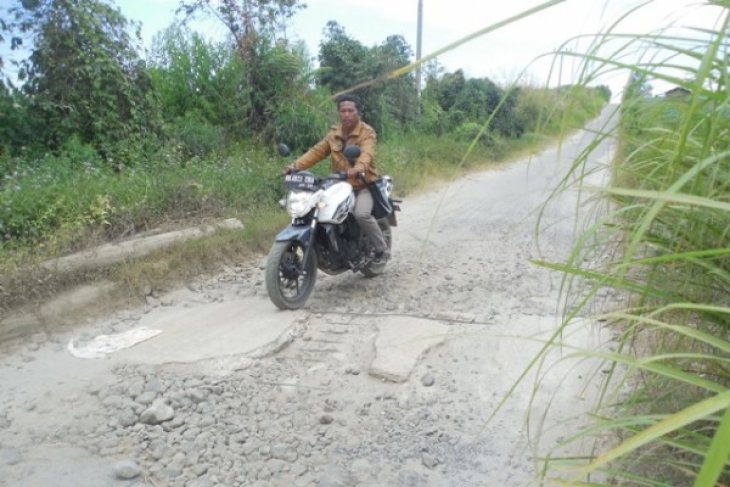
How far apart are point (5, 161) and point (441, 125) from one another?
36.1 feet

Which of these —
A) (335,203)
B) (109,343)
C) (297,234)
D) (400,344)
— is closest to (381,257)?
(335,203)

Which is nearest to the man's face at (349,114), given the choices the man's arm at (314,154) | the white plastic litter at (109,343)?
the man's arm at (314,154)

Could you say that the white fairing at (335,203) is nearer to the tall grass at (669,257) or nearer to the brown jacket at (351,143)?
the brown jacket at (351,143)

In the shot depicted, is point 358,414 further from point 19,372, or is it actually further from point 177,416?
point 19,372

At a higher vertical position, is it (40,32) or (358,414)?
(40,32)

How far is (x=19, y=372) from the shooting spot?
3.38m

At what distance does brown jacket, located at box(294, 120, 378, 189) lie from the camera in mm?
4680

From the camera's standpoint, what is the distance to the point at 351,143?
15.6ft

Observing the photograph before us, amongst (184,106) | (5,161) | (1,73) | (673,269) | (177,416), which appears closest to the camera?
(673,269)

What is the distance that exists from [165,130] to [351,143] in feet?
13.1

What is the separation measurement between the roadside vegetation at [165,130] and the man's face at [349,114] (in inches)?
29.9

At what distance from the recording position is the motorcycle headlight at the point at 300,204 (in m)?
4.30

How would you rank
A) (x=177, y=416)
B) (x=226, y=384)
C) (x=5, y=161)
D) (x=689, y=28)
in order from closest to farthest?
(x=689, y=28) < (x=177, y=416) < (x=226, y=384) < (x=5, y=161)

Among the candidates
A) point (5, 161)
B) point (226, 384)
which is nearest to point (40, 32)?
point (5, 161)
